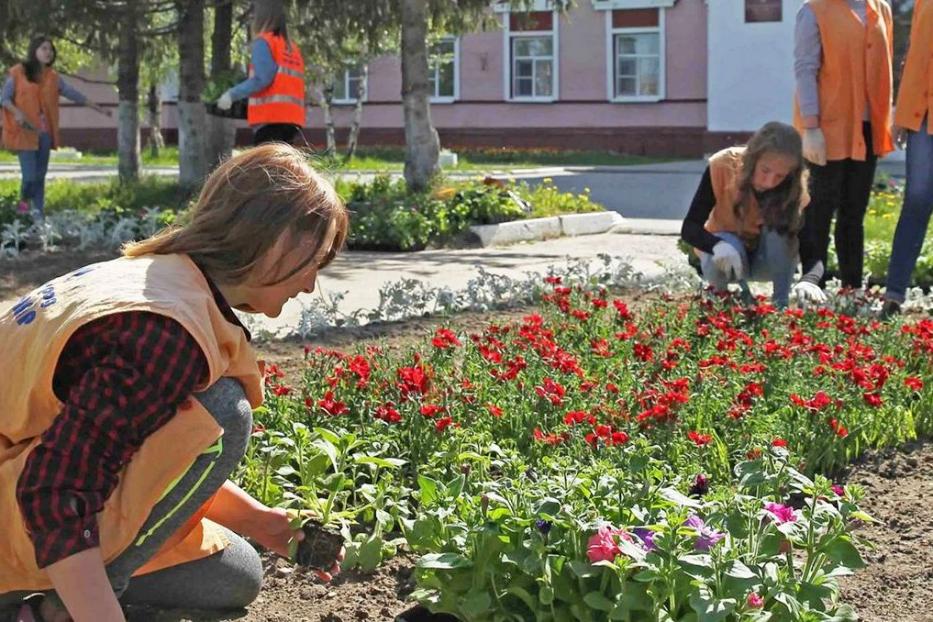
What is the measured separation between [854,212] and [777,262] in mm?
1109

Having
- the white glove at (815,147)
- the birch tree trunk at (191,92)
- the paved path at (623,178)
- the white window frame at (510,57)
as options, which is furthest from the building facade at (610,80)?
the white glove at (815,147)

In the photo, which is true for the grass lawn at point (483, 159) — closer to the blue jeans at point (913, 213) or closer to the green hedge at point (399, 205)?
the green hedge at point (399, 205)

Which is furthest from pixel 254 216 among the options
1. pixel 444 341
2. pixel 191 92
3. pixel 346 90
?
pixel 346 90

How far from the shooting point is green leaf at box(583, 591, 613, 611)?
2.65 m

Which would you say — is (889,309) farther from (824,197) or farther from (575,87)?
(575,87)

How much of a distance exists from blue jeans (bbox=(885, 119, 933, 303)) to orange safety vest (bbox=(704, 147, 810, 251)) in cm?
72

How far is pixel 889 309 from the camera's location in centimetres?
663

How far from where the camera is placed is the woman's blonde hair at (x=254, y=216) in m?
2.67

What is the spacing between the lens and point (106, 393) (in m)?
2.44

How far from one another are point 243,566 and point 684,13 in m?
29.2

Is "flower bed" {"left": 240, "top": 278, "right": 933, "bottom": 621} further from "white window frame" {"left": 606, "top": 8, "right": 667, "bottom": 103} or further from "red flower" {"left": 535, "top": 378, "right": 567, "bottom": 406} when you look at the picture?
"white window frame" {"left": 606, "top": 8, "right": 667, "bottom": 103}

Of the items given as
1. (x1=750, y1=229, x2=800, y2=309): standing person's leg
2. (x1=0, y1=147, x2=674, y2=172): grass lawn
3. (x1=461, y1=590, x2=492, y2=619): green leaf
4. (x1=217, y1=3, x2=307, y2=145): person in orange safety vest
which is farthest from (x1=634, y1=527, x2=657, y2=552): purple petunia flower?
(x1=0, y1=147, x2=674, y2=172): grass lawn

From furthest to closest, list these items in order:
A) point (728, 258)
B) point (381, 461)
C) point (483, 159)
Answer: point (483, 159) < point (728, 258) < point (381, 461)

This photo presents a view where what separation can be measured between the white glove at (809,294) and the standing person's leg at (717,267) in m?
0.30
